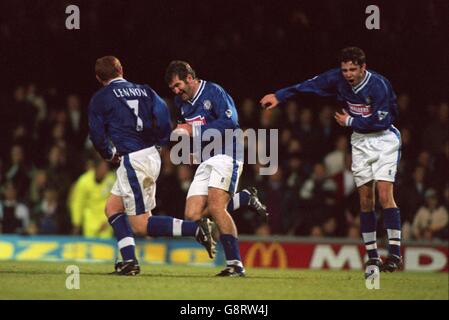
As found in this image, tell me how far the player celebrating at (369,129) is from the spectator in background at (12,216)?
7.11 metres

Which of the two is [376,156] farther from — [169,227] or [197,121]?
[169,227]

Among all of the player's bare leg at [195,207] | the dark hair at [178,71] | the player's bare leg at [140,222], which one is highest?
the dark hair at [178,71]

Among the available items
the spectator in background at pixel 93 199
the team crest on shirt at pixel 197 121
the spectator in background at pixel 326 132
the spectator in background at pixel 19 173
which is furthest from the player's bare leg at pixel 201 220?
the spectator in background at pixel 19 173

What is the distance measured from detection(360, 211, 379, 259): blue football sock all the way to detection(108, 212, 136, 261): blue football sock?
88.0 inches

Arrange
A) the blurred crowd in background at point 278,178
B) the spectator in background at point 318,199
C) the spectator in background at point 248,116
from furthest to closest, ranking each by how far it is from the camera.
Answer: the spectator in background at point 248,116 → the spectator in background at point 318,199 → the blurred crowd in background at point 278,178

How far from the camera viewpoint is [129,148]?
895 cm

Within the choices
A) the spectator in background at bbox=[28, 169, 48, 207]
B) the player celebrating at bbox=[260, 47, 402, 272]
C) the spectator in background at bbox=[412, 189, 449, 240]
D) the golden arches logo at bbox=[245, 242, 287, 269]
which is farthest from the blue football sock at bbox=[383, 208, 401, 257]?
the spectator in background at bbox=[28, 169, 48, 207]

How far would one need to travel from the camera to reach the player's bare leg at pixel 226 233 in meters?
8.91

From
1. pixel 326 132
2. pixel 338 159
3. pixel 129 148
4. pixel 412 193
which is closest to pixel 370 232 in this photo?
pixel 129 148

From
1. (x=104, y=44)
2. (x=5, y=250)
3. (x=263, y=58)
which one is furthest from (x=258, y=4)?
(x=5, y=250)

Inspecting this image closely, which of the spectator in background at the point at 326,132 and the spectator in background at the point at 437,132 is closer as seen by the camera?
the spectator in background at the point at 437,132

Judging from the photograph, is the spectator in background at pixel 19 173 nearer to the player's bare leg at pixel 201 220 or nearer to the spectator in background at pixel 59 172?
the spectator in background at pixel 59 172

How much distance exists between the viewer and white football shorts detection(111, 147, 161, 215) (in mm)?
8898

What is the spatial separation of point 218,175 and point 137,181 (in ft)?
2.43
